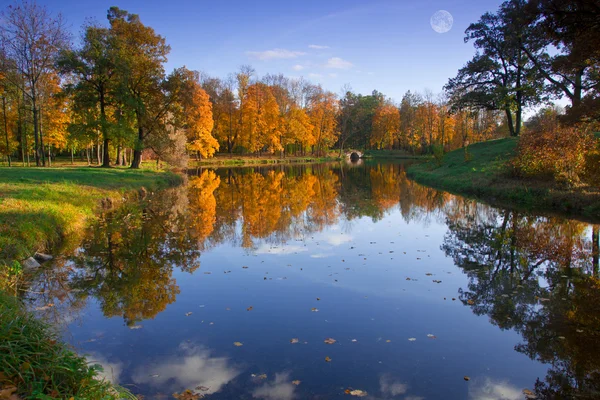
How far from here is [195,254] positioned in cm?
1141

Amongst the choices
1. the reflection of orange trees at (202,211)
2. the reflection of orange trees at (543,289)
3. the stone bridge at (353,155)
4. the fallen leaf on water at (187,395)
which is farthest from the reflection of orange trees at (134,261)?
the stone bridge at (353,155)

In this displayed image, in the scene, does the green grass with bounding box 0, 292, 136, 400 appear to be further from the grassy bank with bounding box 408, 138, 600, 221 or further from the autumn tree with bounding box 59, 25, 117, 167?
the autumn tree with bounding box 59, 25, 117, 167

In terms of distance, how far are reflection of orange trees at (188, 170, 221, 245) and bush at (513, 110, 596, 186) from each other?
50.5 feet

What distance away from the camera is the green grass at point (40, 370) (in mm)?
→ 3541

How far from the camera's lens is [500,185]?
2184 centimetres

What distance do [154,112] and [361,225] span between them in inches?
934

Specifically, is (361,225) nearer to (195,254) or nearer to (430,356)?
(195,254)

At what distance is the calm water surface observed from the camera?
5.21 m

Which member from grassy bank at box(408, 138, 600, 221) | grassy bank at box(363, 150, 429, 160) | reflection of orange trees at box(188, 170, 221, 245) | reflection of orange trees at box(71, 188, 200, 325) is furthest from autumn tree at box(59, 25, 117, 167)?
grassy bank at box(363, 150, 429, 160)

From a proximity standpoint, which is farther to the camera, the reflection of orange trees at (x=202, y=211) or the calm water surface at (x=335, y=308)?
the reflection of orange trees at (x=202, y=211)

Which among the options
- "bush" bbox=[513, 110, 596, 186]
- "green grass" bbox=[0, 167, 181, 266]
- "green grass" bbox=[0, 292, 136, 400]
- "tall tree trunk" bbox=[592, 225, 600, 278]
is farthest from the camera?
"bush" bbox=[513, 110, 596, 186]

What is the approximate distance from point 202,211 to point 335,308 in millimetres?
12425

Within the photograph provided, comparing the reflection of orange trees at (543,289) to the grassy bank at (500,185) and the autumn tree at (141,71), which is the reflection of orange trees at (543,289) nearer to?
the grassy bank at (500,185)

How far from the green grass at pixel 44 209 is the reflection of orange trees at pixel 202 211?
12.4ft
